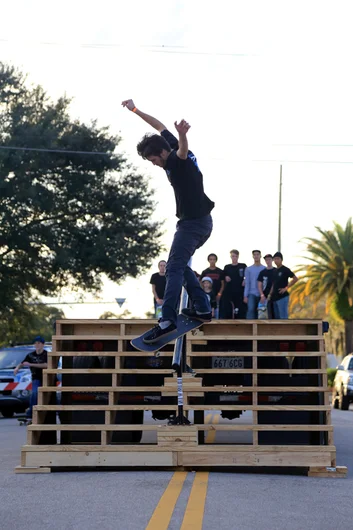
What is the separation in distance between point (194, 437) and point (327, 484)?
147 cm

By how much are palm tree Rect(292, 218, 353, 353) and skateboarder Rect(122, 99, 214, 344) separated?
37550 mm

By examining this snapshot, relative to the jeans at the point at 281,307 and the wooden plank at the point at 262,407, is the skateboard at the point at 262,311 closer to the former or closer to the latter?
the jeans at the point at 281,307

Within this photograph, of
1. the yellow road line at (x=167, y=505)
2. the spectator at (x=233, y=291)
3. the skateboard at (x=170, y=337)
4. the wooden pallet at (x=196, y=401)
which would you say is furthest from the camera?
the spectator at (x=233, y=291)

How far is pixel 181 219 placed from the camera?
969 centimetres

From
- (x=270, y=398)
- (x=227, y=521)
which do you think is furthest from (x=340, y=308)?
(x=227, y=521)

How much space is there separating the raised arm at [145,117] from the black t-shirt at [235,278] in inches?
352

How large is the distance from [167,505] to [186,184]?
3.11 m

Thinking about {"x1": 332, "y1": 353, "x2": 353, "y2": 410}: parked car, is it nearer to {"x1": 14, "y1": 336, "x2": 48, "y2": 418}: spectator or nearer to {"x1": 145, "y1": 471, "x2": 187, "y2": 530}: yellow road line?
{"x1": 14, "y1": 336, "x2": 48, "y2": 418}: spectator

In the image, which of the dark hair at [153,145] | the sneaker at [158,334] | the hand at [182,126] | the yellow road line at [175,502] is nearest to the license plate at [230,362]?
the yellow road line at [175,502]

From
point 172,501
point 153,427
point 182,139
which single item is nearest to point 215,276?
point 153,427

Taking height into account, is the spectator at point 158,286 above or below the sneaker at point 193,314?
above

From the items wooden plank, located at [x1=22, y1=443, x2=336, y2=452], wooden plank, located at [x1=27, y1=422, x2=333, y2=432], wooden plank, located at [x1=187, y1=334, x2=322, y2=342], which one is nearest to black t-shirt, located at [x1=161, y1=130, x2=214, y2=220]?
wooden plank, located at [x1=187, y1=334, x2=322, y2=342]

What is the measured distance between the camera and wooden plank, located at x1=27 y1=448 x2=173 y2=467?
10336mm

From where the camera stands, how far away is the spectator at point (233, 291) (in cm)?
1848
